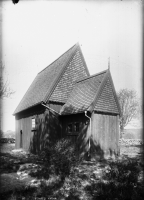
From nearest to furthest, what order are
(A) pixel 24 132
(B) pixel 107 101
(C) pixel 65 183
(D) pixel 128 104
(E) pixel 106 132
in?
1. (C) pixel 65 183
2. (E) pixel 106 132
3. (B) pixel 107 101
4. (A) pixel 24 132
5. (D) pixel 128 104

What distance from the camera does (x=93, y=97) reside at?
45.1 feet

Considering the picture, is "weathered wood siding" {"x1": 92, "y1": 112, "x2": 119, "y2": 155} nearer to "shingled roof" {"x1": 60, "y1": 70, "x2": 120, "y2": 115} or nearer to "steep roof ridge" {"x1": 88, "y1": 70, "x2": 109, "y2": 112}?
"shingled roof" {"x1": 60, "y1": 70, "x2": 120, "y2": 115}

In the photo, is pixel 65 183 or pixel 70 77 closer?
pixel 65 183

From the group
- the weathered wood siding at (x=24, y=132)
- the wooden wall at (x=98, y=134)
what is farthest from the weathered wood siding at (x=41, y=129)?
the wooden wall at (x=98, y=134)

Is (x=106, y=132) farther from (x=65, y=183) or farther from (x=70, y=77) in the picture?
(x=65, y=183)

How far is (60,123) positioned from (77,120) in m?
2.04

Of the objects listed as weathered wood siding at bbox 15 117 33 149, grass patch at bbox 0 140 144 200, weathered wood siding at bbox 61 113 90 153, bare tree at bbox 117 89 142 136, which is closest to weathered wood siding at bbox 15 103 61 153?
weathered wood siding at bbox 15 117 33 149

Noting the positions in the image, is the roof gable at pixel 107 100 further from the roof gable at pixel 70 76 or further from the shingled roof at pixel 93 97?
the roof gable at pixel 70 76

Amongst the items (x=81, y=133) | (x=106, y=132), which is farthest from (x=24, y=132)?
(x=106, y=132)

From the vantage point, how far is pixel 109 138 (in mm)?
Result: 14195

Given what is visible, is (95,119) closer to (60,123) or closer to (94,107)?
(94,107)

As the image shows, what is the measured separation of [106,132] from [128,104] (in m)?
25.8

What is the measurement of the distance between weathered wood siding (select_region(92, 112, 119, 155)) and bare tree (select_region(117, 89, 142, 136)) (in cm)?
2395

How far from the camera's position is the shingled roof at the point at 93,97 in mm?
13645
